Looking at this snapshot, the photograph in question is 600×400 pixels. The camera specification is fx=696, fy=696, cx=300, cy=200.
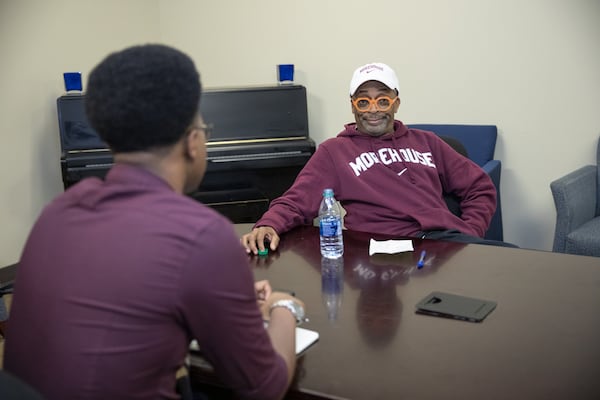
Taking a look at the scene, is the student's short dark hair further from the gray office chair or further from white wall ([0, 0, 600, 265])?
white wall ([0, 0, 600, 265])

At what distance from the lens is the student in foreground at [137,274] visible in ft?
3.36

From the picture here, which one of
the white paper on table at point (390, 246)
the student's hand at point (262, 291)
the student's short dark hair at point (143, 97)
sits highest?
the student's short dark hair at point (143, 97)

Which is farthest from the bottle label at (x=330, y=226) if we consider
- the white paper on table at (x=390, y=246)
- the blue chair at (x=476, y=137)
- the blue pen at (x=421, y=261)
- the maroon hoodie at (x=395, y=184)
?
the blue chair at (x=476, y=137)

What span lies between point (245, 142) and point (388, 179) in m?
1.65

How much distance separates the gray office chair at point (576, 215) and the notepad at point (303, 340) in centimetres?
Result: 206

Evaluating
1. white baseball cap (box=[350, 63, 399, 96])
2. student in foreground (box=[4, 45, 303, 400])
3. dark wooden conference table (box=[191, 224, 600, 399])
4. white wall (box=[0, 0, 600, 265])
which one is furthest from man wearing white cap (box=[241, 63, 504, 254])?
white wall (box=[0, 0, 600, 265])

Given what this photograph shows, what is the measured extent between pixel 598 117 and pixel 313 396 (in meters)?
2.94

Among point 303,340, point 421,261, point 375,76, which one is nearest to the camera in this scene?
point 303,340

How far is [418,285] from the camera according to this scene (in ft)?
5.54

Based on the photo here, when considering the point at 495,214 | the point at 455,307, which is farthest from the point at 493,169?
the point at 455,307

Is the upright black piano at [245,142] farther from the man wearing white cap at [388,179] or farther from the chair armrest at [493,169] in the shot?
the man wearing white cap at [388,179]

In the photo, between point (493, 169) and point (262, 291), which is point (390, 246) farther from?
point (493, 169)

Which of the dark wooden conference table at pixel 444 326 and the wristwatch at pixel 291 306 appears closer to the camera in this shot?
the dark wooden conference table at pixel 444 326

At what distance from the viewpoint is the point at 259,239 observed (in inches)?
81.4
